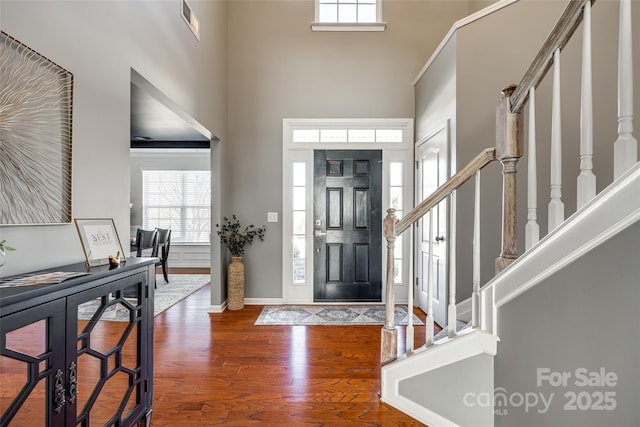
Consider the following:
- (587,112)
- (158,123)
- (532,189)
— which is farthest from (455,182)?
(158,123)

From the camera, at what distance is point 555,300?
1236mm

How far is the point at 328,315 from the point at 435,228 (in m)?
1.56

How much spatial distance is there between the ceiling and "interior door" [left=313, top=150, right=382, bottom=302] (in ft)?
5.04

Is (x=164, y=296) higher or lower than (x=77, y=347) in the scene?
lower

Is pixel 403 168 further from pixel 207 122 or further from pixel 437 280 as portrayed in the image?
pixel 207 122

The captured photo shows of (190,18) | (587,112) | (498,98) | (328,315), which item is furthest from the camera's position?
(328,315)

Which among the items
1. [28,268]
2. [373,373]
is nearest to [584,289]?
[373,373]

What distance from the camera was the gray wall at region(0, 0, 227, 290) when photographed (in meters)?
1.27

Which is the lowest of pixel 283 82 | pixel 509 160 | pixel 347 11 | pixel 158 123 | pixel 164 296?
pixel 164 296

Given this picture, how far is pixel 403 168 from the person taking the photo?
13.4 feet

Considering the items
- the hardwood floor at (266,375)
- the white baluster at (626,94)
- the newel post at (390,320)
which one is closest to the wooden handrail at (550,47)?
the white baluster at (626,94)

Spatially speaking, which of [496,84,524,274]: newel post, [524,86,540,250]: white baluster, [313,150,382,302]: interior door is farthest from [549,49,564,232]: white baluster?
[313,150,382,302]: interior door

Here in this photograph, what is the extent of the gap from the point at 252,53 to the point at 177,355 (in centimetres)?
356

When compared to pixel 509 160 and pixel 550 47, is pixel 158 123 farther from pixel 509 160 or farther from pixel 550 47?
pixel 550 47
